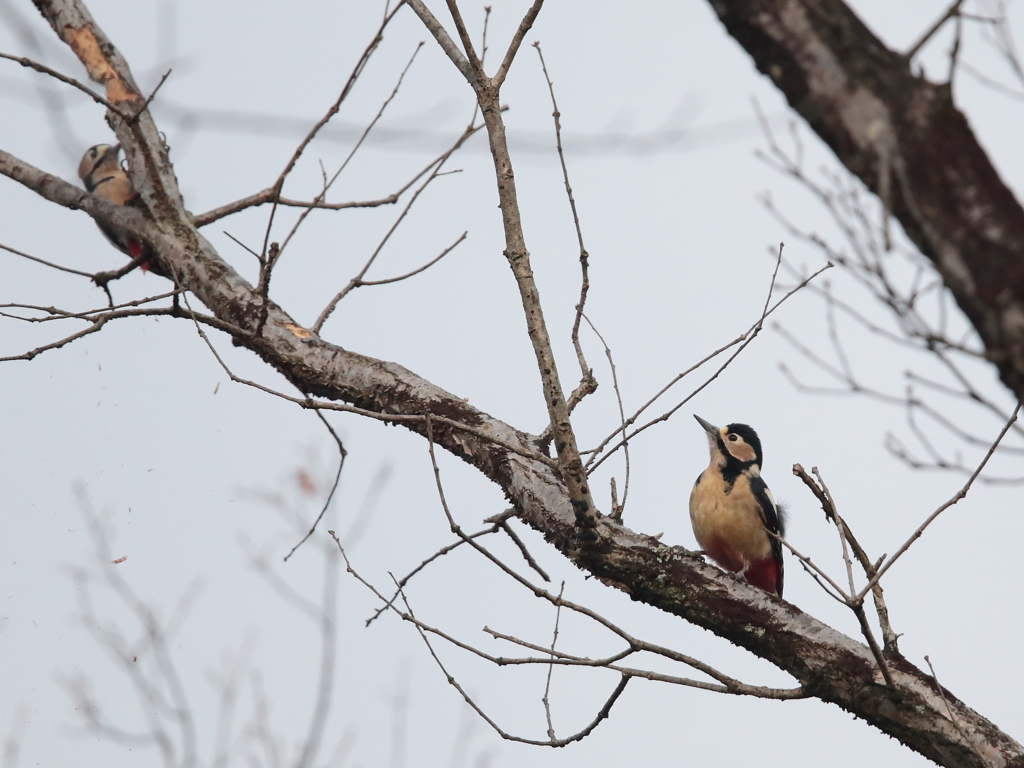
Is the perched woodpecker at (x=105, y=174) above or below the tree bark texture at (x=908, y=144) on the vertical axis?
above

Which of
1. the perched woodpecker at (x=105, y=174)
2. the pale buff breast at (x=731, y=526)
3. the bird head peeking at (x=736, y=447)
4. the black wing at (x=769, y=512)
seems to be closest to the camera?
the pale buff breast at (x=731, y=526)

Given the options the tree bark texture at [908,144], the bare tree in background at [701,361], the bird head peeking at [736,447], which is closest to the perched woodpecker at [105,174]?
the bare tree in background at [701,361]

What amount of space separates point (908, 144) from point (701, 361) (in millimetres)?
2155

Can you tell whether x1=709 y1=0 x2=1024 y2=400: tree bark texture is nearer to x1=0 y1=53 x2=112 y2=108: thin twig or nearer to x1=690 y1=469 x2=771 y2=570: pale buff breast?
x1=0 y1=53 x2=112 y2=108: thin twig

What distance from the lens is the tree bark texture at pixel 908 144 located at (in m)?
1.46

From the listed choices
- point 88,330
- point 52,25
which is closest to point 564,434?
point 88,330

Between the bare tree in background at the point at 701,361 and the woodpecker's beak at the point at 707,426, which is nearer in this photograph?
the bare tree in background at the point at 701,361

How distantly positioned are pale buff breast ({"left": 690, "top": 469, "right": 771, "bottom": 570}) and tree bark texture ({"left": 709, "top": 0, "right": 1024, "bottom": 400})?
391cm

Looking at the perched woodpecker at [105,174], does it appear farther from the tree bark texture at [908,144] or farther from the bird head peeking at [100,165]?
the tree bark texture at [908,144]

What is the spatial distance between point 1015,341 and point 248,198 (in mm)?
4163

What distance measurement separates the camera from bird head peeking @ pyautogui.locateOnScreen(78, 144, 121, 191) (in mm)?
7734

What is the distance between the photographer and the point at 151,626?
623 centimetres

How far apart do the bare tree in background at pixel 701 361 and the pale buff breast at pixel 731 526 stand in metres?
1.66

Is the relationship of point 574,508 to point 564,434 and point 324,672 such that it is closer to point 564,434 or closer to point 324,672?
point 564,434
